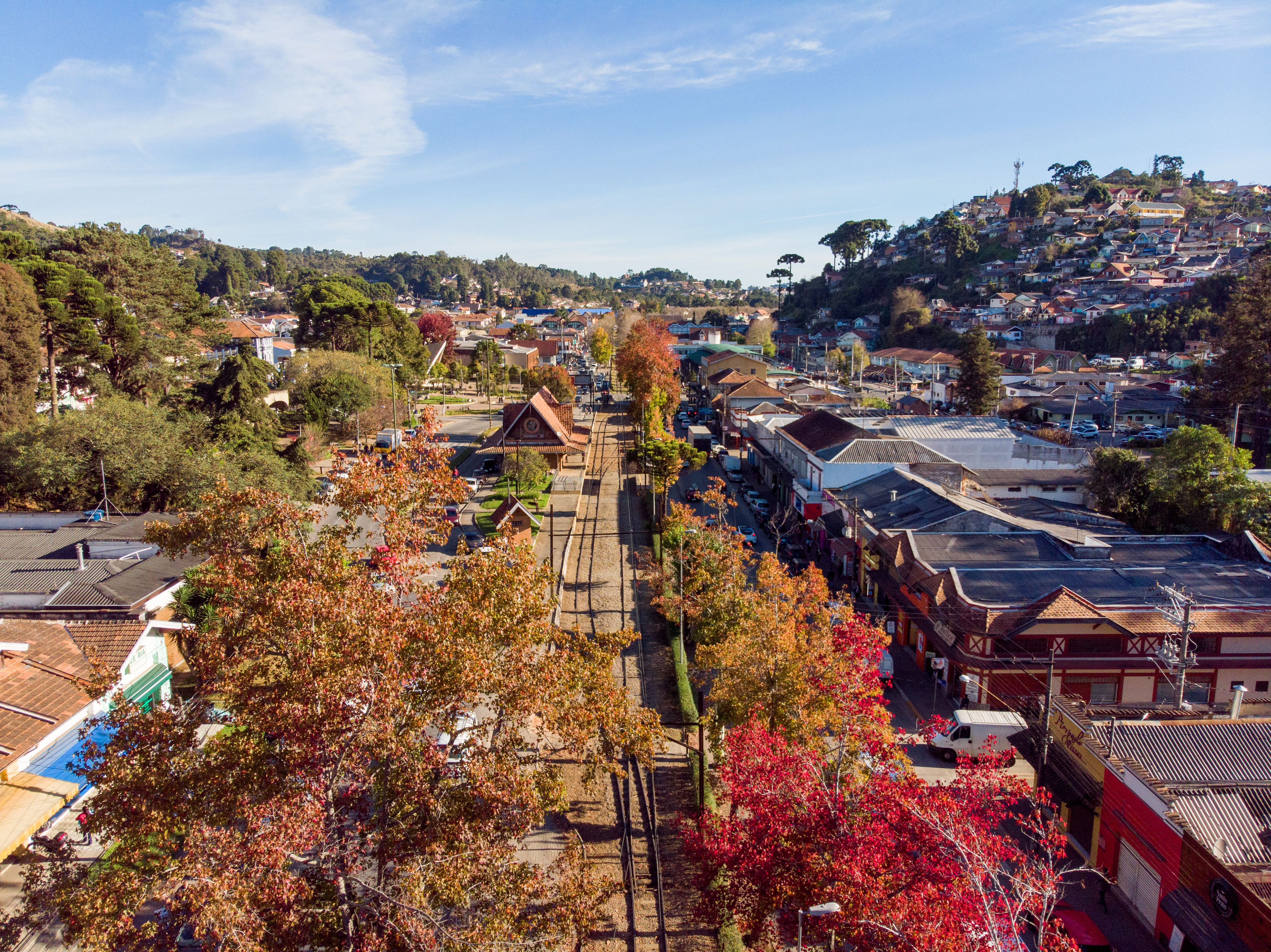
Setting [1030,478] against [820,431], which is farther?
[820,431]

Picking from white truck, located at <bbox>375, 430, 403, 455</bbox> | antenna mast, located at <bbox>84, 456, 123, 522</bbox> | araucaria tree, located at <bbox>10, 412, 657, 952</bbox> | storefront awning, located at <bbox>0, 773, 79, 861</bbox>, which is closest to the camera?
araucaria tree, located at <bbox>10, 412, 657, 952</bbox>

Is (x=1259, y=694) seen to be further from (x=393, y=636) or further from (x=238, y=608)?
(x=238, y=608)

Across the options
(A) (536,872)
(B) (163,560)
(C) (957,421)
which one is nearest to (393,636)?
(A) (536,872)

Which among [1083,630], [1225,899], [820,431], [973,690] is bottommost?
[973,690]

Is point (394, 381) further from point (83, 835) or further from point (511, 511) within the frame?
point (83, 835)

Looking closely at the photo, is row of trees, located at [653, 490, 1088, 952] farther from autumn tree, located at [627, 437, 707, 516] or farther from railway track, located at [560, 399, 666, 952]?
autumn tree, located at [627, 437, 707, 516]

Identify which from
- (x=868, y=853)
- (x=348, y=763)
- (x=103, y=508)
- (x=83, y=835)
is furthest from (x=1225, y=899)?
(x=103, y=508)

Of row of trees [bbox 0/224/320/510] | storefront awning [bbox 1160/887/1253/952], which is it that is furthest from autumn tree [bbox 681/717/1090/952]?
row of trees [bbox 0/224/320/510]
